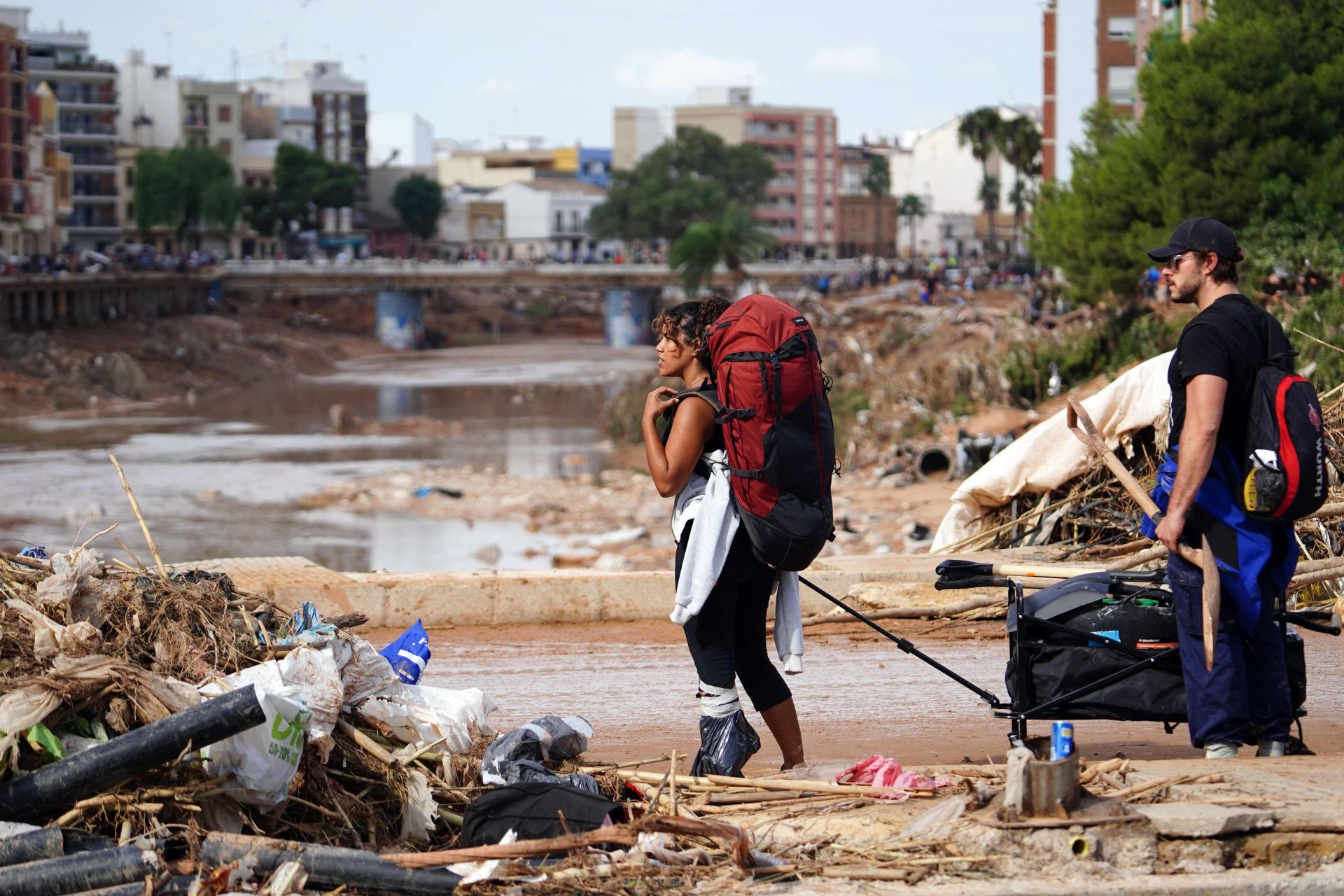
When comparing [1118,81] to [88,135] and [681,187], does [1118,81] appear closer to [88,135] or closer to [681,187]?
[681,187]

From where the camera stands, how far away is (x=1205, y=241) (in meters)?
4.23

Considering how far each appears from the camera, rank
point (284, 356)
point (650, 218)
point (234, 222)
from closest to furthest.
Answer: point (284, 356) < point (234, 222) < point (650, 218)

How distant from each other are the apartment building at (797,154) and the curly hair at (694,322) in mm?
110293

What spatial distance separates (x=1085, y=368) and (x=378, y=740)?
2262cm

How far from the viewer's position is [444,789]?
4.16 m

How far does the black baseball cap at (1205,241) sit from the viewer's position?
13.9ft

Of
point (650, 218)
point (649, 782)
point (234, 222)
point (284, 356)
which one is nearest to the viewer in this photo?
point (649, 782)

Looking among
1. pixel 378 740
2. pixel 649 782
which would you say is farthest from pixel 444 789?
pixel 649 782

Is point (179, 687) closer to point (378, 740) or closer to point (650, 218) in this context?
point (378, 740)

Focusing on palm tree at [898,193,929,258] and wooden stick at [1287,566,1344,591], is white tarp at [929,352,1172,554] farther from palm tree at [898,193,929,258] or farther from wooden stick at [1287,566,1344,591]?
palm tree at [898,193,929,258]

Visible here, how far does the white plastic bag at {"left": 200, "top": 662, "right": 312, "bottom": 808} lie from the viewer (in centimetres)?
372

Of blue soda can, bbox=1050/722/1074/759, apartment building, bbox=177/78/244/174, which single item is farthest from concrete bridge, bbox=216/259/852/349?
blue soda can, bbox=1050/722/1074/759

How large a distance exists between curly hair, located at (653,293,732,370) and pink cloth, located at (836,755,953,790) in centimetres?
122

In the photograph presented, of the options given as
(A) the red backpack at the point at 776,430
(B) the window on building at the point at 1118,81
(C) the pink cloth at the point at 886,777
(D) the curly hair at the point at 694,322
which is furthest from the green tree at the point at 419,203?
(C) the pink cloth at the point at 886,777
